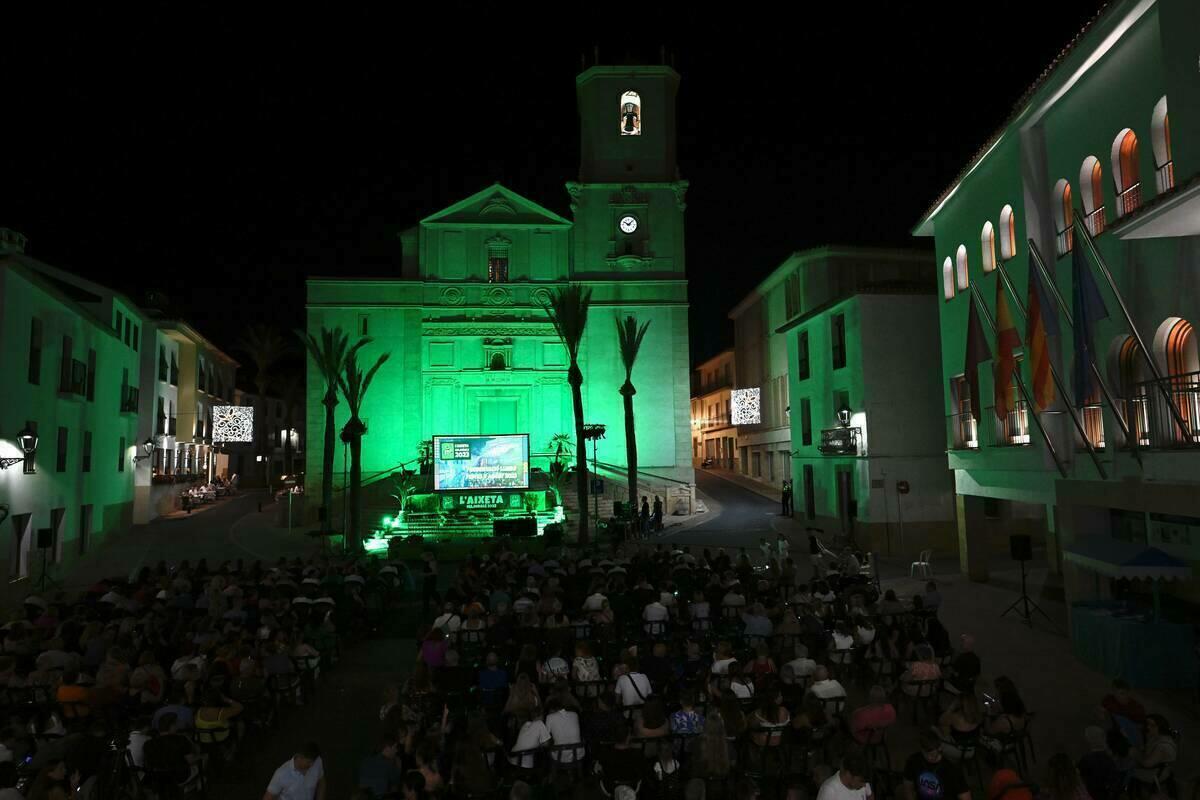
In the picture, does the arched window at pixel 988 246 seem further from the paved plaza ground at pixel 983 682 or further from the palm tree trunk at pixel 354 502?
the palm tree trunk at pixel 354 502

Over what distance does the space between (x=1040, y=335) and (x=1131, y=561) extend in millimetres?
4364

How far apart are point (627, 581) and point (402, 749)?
8493 mm

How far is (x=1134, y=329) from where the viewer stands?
11.2 meters

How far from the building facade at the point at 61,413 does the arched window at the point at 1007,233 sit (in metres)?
22.8

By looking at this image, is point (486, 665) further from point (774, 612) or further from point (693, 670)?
point (774, 612)

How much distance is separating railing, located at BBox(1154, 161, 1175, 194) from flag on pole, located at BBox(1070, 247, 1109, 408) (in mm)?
1339

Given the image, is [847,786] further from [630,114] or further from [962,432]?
[630,114]

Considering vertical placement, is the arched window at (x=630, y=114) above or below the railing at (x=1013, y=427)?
above

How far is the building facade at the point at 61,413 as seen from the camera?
63.4 feet

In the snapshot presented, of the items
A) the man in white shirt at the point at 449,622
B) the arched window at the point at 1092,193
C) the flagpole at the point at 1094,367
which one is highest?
the arched window at the point at 1092,193

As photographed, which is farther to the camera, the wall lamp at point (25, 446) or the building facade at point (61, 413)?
the building facade at point (61, 413)

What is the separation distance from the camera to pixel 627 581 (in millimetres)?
15516

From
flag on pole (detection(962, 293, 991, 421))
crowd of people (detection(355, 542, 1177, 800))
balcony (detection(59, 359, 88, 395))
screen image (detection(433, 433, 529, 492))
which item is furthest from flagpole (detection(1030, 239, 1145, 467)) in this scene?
balcony (detection(59, 359, 88, 395))

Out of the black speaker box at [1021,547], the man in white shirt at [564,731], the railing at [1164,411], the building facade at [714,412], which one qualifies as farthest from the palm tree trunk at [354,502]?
the building facade at [714,412]
